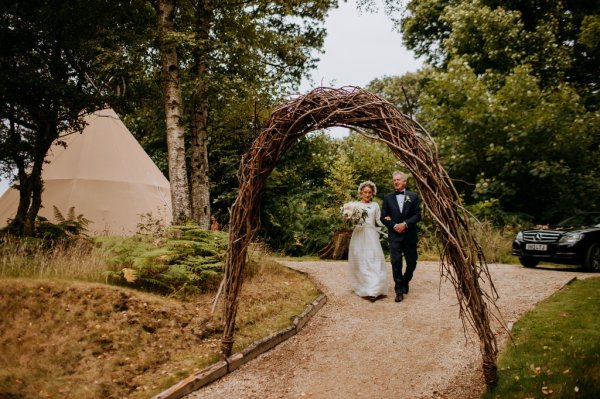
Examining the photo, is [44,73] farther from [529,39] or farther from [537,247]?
[529,39]

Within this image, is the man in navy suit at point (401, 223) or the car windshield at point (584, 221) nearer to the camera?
the man in navy suit at point (401, 223)

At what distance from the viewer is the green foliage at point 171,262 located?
6.54 metres

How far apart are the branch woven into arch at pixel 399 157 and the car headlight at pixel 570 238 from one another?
7.19 meters

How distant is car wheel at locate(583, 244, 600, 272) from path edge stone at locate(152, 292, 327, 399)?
765 cm

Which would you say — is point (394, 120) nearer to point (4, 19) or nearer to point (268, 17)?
point (4, 19)

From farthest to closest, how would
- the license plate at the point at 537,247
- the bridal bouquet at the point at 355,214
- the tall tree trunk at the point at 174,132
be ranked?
the license plate at the point at 537,247 < the tall tree trunk at the point at 174,132 < the bridal bouquet at the point at 355,214

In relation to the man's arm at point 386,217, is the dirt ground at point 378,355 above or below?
below

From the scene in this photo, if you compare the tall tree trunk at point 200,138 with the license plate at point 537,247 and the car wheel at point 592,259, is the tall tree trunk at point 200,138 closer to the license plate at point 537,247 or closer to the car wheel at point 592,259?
the license plate at point 537,247

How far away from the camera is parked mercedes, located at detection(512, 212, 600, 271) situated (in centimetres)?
999

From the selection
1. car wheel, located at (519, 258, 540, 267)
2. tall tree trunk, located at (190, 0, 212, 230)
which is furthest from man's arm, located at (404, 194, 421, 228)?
tall tree trunk, located at (190, 0, 212, 230)

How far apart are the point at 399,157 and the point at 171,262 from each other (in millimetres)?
4832

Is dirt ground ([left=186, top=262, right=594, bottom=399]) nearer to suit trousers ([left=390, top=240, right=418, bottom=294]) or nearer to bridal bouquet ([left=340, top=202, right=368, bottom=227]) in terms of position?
suit trousers ([left=390, top=240, right=418, bottom=294])

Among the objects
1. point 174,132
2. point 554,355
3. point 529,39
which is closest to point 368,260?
point 554,355

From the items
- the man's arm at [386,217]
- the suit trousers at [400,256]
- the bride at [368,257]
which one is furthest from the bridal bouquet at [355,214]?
the suit trousers at [400,256]
